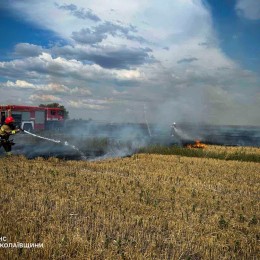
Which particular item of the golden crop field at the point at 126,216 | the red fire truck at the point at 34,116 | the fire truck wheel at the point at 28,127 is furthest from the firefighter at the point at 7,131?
the fire truck wheel at the point at 28,127

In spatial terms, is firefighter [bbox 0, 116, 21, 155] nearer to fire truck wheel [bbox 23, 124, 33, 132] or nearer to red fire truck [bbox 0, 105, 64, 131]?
red fire truck [bbox 0, 105, 64, 131]

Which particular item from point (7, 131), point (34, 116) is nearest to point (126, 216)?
point (7, 131)

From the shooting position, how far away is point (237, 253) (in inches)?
244

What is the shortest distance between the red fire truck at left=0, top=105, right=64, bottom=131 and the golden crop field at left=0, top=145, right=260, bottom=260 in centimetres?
2469

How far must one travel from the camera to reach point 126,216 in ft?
25.6

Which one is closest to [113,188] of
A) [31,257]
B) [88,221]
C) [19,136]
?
[88,221]

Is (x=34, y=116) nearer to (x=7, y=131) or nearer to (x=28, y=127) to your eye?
(x=28, y=127)

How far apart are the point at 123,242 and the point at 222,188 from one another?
7.51m

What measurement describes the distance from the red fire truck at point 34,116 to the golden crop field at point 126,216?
24.7 meters

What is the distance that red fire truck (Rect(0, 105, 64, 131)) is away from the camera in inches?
1463

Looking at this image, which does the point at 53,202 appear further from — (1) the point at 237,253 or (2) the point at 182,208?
(1) the point at 237,253

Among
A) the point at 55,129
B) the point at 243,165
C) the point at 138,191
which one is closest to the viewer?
the point at 138,191

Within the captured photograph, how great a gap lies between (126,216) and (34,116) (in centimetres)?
3435

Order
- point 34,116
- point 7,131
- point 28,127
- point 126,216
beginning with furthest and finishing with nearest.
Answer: point 34,116, point 28,127, point 7,131, point 126,216
